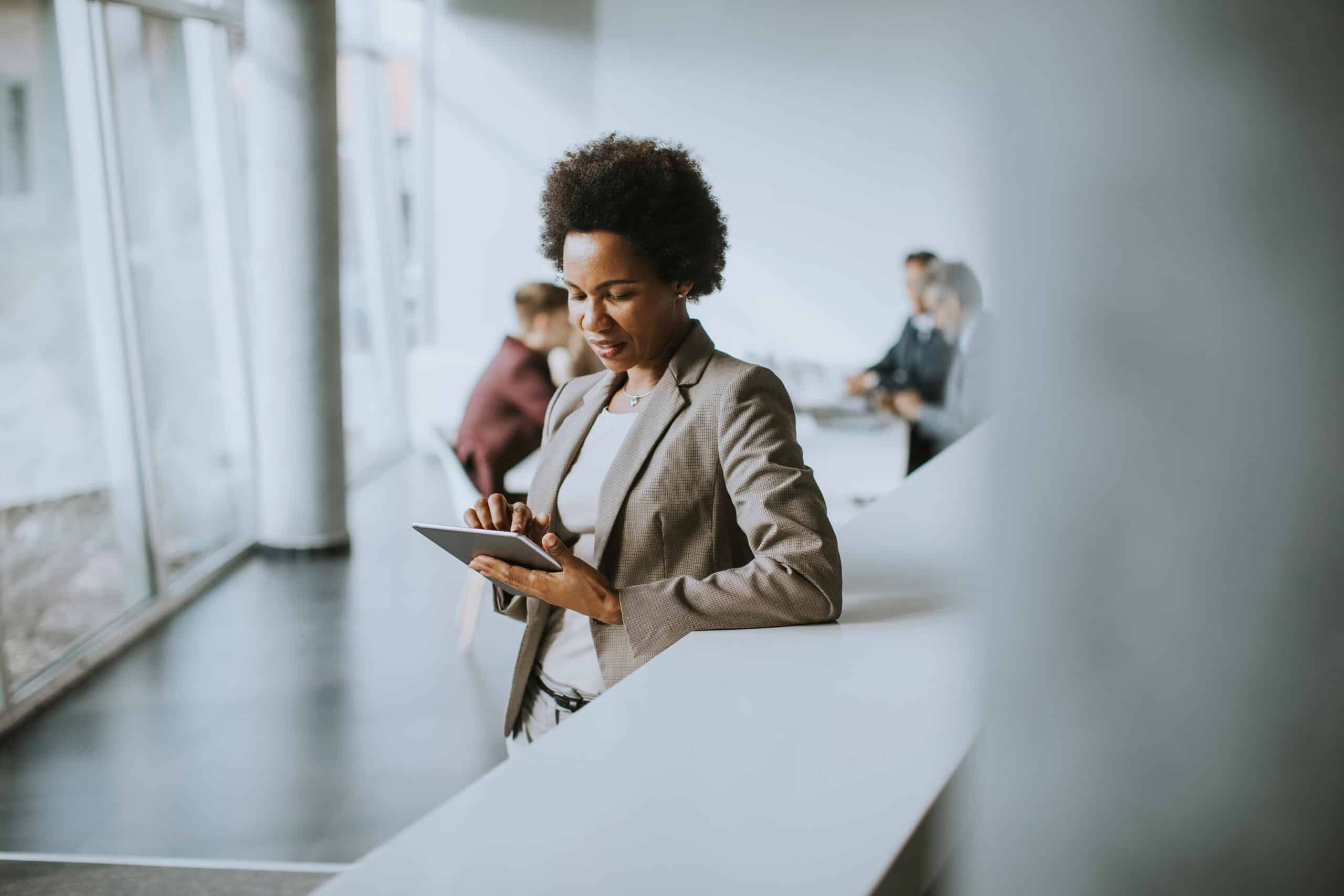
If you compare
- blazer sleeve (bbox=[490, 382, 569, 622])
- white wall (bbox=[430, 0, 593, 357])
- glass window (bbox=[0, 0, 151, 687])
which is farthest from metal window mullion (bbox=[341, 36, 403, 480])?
blazer sleeve (bbox=[490, 382, 569, 622])

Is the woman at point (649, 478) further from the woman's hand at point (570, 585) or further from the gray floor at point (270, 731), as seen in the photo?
the gray floor at point (270, 731)

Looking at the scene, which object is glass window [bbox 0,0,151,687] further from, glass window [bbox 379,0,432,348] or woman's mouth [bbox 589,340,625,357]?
glass window [bbox 379,0,432,348]

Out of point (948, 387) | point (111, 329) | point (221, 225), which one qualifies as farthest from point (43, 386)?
point (948, 387)

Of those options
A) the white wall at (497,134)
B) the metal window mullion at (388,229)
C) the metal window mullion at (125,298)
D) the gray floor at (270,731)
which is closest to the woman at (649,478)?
the gray floor at (270,731)

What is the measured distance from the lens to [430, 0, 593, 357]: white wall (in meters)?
10.4

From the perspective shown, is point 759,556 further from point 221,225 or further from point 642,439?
point 221,225

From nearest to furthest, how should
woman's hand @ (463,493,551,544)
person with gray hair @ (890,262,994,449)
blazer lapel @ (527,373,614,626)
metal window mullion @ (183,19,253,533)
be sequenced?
1. woman's hand @ (463,493,551,544)
2. blazer lapel @ (527,373,614,626)
3. person with gray hair @ (890,262,994,449)
4. metal window mullion @ (183,19,253,533)

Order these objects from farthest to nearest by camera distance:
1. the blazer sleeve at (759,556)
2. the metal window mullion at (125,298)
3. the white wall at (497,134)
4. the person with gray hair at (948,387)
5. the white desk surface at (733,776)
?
1. the white wall at (497,134)
2. the person with gray hair at (948,387)
3. the metal window mullion at (125,298)
4. the blazer sleeve at (759,556)
5. the white desk surface at (733,776)

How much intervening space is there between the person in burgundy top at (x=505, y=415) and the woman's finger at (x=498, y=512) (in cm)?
279

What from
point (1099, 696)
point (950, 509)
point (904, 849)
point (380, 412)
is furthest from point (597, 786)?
point (380, 412)

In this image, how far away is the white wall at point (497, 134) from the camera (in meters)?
10.4

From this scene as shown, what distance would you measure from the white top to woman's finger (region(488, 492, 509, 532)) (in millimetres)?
107

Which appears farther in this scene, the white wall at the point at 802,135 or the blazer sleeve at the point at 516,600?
the white wall at the point at 802,135

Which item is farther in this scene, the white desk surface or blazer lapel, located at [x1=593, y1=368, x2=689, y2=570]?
blazer lapel, located at [x1=593, y1=368, x2=689, y2=570]
